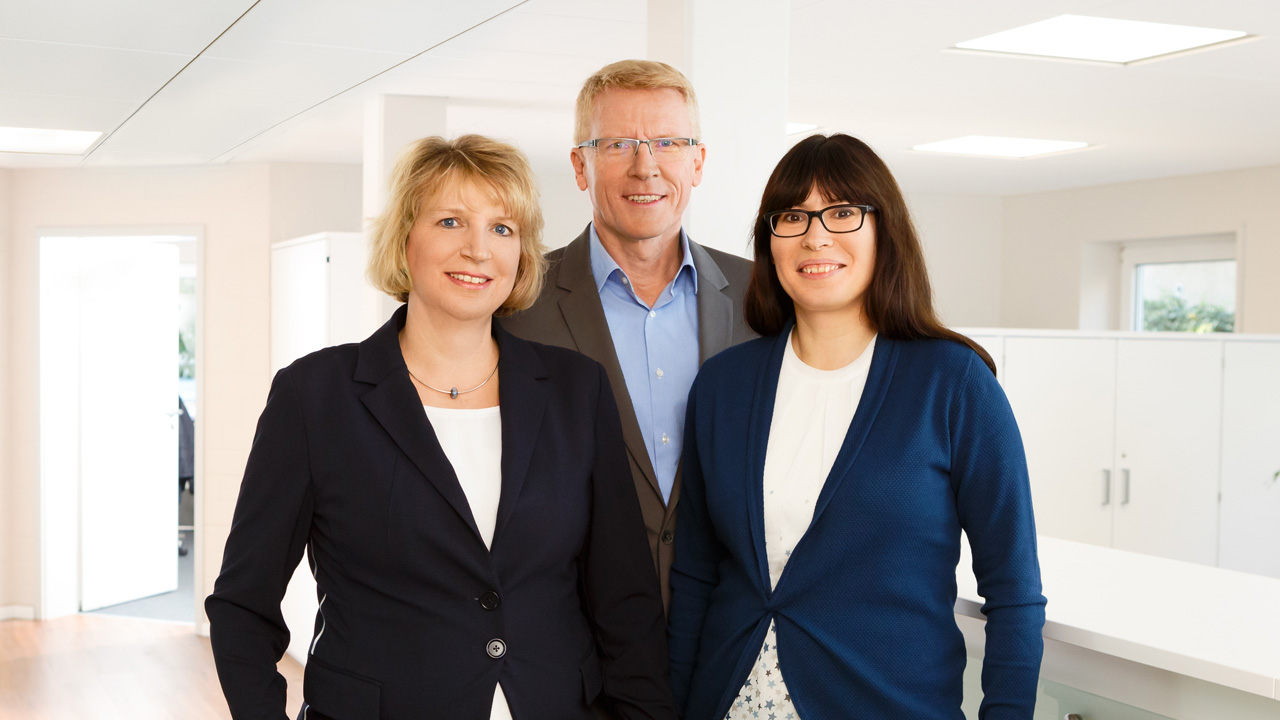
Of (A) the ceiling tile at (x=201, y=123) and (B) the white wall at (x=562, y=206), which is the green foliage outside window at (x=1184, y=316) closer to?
(B) the white wall at (x=562, y=206)

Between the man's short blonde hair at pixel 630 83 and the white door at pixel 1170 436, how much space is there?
4.33 m

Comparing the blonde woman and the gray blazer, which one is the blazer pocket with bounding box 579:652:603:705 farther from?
the gray blazer

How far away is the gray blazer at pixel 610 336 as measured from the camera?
5.77 feet

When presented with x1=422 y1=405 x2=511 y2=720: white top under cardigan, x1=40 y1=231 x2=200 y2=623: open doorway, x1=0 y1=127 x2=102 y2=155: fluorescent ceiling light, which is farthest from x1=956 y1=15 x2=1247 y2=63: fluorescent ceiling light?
x1=40 y1=231 x2=200 y2=623: open doorway

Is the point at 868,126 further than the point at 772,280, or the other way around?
the point at 868,126

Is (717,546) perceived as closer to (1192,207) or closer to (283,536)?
(283,536)

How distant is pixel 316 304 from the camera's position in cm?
545

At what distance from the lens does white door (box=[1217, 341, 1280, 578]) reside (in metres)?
5.41

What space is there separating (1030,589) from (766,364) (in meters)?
0.47

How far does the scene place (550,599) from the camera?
1.48m

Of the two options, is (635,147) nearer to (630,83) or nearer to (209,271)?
(630,83)

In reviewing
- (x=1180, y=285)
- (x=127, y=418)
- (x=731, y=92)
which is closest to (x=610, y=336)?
(x=731, y=92)

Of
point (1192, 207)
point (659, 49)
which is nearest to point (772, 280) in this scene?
point (659, 49)

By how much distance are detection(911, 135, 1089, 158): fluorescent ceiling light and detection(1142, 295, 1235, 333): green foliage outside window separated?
1968mm
